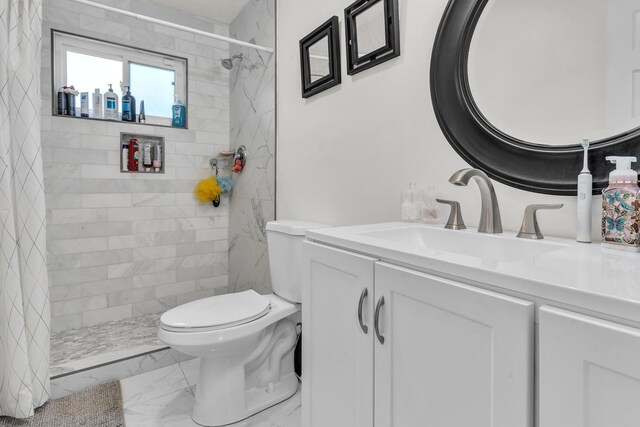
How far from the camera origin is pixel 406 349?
29.6 inches

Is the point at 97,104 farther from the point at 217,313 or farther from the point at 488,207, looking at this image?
the point at 488,207

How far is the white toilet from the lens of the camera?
142cm

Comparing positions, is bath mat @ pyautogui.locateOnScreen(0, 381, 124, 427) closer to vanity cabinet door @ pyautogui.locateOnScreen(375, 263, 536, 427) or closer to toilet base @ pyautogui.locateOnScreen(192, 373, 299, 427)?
toilet base @ pyautogui.locateOnScreen(192, 373, 299, 427)

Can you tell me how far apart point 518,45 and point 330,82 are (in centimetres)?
90

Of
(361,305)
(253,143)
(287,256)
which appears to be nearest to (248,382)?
(287,256)

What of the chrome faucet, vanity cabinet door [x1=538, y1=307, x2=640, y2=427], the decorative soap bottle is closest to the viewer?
vanity cabinet door [x1=538, y1=307, x2=640, y2=427]

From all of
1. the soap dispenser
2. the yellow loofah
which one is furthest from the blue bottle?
the soap dispenser

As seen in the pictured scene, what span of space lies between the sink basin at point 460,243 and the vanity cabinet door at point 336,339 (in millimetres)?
122

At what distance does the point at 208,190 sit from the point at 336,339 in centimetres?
219

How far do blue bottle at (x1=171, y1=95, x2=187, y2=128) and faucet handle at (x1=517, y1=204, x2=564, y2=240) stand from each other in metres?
2.63

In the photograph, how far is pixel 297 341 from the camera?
191cm

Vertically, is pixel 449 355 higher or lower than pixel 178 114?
lower

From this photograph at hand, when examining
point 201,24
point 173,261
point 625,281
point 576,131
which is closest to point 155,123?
point 201,24

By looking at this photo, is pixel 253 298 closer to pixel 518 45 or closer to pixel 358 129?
pixel 358 129
